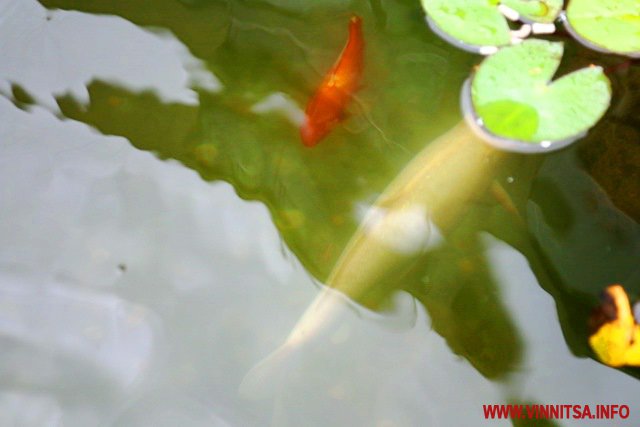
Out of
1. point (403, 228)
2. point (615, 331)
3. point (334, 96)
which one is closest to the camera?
point (615, 331)

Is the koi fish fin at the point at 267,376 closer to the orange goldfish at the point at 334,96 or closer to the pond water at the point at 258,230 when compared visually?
the pond water at the point at 258,230

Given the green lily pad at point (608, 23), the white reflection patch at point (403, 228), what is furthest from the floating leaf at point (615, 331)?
the green lily pad at point (608, 23)

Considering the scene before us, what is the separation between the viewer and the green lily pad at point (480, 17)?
5.96 feet

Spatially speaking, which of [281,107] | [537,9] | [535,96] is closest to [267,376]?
[281,107]

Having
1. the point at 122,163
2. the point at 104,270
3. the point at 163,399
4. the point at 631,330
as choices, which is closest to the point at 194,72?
the point at 122,163

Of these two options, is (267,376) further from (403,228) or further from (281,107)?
(281,107)

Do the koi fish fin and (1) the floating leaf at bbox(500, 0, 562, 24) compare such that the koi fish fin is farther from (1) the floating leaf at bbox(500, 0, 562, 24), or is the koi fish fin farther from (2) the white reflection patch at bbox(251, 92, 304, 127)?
(1) the floating leaf at bbox(500, 0, 562, 24)

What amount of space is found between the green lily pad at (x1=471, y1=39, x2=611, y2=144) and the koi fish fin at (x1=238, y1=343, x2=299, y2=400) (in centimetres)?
80

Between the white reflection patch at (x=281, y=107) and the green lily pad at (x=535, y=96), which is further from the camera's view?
the white reflection patch at (x=281, y=107)

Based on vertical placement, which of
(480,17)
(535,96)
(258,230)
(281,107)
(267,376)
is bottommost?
(267,376)

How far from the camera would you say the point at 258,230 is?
5.53ft

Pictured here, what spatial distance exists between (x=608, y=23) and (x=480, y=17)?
36 centimetres

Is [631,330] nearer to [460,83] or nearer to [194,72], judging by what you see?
[460,83]

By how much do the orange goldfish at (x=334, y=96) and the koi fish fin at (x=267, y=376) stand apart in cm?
61
